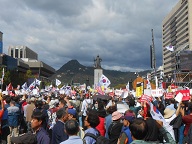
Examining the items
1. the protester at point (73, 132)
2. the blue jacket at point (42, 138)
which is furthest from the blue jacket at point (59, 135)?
the protester at point (73, 132)

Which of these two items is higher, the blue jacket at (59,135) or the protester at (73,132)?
the protester at (73,132)

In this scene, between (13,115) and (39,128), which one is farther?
(13,115)

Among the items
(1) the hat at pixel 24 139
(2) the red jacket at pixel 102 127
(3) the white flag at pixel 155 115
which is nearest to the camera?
(1) the hat at pixel 24 139

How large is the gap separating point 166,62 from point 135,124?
6083 inches

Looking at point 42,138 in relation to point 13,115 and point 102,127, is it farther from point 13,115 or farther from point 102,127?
point 13,115

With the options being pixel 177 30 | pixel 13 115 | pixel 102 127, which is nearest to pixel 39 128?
pixel 102 127

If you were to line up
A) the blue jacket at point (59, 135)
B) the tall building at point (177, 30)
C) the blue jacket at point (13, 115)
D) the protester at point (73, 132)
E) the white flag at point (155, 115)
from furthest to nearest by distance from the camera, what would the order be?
the tall building at point (177, 30) < the blue jacket at point (13, 115) < the blue jacket at point (59, 135) < the white flag at point (155, 115) < the protester at point (73, 132)

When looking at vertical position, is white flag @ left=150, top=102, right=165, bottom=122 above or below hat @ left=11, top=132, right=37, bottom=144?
above

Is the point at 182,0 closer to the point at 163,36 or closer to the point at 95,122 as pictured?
the point at 163,36

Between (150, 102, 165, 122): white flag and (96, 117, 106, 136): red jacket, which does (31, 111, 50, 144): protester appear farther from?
(96, 117, 106, 136): red jacket

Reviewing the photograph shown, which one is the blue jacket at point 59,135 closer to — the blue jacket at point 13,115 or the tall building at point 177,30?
the blue jacket at point 13,115

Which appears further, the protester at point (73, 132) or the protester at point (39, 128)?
the protester at point (39, 128)

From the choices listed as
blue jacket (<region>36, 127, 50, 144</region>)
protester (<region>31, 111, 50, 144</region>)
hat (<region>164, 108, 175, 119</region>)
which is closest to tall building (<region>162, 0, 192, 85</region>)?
hat (<region>164, 108, 175, 119</region>)

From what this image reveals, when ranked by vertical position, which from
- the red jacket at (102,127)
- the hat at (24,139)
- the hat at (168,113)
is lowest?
the red jacket at (102,127)
